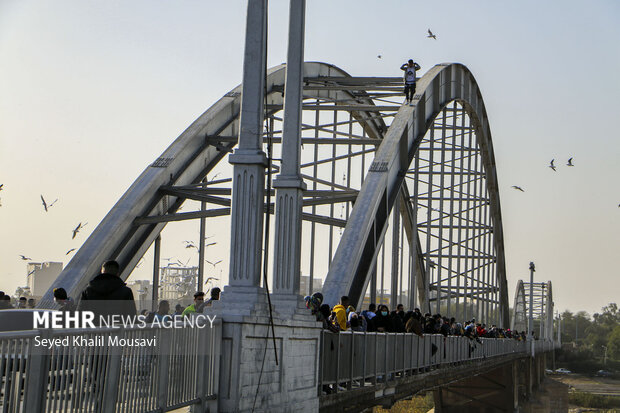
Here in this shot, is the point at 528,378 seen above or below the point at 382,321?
below

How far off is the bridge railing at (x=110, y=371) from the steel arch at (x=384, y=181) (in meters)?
10.2

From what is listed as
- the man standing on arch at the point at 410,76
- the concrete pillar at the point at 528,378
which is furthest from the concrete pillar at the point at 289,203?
A: the concrete pillar at the point at 528,378

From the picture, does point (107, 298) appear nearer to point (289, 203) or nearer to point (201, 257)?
A: point (289, 203)

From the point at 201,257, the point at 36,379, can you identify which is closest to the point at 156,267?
the point at 201,257

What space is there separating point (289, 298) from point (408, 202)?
90.2 feet

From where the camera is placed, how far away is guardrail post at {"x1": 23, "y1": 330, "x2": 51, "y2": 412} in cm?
625

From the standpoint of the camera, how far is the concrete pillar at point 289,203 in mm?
11250

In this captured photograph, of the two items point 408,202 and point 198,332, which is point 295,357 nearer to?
point 198,332

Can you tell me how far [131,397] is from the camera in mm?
7742

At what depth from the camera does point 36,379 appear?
6.31 metres

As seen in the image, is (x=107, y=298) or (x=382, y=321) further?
(x=382, y=321)

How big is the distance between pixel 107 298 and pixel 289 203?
3384 mm

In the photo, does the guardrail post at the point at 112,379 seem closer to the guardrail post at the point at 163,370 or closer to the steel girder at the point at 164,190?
the guardrail post at the point at 163,370

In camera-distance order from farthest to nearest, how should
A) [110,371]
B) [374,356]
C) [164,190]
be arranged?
[164,190]
[374,356]
[110,371]
